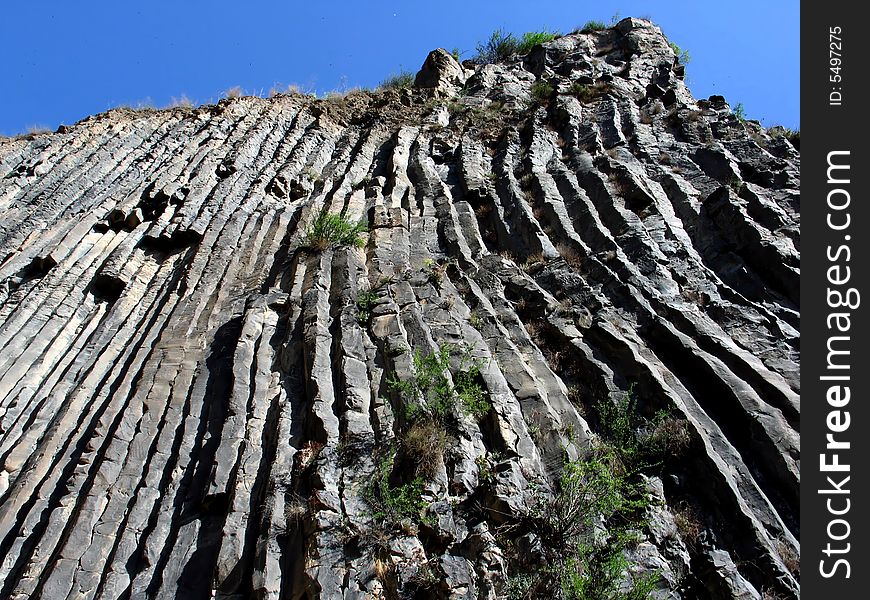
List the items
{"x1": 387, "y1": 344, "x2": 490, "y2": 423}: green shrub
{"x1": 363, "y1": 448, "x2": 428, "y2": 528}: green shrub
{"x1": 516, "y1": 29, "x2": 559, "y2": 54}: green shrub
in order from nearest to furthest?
1. {"x1": 363, "y1": 448, "x2": 428, "y2": 528}: green shrub
2. {"x1": 387, "y1": 344, "x2": 490, "y2": 423}: green shrub
3. {"x1": 516, "y1": 29, "x2": 559, "y2": 54}: green shrub

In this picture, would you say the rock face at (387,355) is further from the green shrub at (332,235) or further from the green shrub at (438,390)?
the green shrub at (332,235)

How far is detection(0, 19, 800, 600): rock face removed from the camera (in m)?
5.46

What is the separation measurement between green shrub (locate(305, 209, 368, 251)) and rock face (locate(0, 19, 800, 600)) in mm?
244

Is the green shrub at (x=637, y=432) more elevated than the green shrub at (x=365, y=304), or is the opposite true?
the green shrub at (x=365, y=304)

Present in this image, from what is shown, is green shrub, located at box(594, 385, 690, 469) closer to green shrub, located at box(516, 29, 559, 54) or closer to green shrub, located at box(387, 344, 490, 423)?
green shrub, located at box(387, 344, 490, 423)

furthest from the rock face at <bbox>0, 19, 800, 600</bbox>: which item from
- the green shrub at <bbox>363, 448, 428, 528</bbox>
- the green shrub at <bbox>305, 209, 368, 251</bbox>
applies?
the green shrub at <bbox>305, 209, 368, 251</bbox>

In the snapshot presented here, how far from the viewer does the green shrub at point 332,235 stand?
10.7 m

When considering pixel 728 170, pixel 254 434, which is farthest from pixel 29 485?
pixel 728 170

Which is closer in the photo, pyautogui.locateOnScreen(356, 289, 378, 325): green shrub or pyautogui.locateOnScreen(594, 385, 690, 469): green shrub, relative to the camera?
pyautogui.locateOnScreen(594, 385, 690, 469): green shrub

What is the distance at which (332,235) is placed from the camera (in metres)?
10.9

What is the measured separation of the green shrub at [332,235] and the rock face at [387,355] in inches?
9.6

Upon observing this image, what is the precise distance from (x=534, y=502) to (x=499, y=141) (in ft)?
38.9

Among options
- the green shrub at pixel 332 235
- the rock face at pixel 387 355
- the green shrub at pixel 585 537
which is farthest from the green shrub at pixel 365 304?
the green shrub at pixel 585 537
